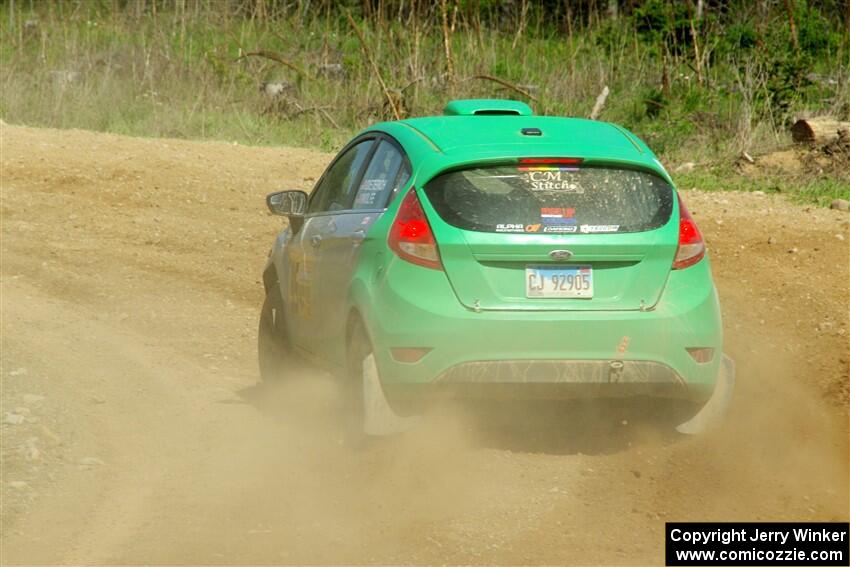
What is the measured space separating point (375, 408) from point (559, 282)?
973 millimetres

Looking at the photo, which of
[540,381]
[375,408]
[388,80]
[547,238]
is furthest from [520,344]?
[388,80]

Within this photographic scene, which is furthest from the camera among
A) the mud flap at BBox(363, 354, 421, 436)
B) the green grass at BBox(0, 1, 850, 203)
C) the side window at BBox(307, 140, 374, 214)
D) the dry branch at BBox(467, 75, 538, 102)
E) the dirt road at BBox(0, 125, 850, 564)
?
the dry branch at BBox(467, 75, 538, 102)

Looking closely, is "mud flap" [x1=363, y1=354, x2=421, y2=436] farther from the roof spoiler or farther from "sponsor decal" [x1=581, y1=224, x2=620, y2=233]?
the roof spoiler

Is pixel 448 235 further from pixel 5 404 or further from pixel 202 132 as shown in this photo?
pixel 202 132

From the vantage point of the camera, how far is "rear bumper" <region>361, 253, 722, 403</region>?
20.2 ft

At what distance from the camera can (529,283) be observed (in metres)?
6.22

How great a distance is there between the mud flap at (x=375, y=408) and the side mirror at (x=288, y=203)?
1.74m

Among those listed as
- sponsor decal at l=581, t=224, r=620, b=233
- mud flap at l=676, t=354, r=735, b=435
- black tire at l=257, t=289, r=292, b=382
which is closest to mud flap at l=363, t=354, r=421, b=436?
sponsor decal at l=581, t=224, r=620, b=233

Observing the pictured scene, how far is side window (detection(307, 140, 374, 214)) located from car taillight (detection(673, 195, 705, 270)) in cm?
177

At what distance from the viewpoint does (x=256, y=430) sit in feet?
25.2

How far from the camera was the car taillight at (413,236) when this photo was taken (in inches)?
245

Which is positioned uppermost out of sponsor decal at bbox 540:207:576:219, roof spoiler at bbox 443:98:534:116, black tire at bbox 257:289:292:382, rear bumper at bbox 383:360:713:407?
roof spoiler at bbox 443:98:534:116

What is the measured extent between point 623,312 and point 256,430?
236cm

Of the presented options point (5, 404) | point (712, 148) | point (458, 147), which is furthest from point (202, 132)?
point (458, 147)
